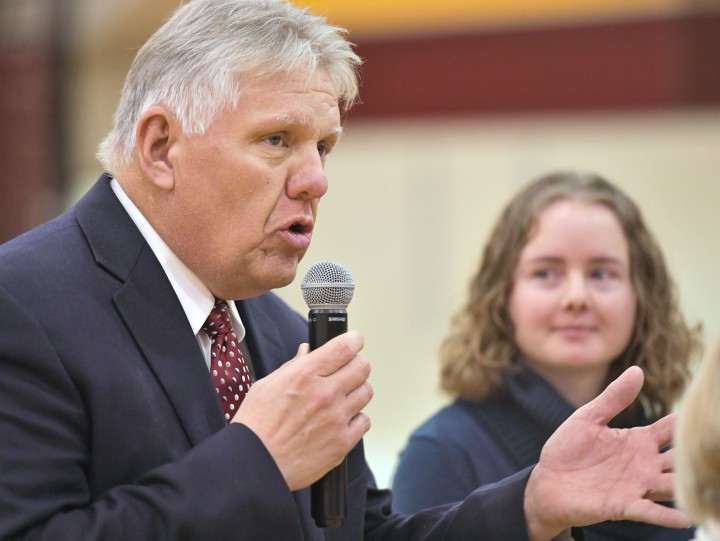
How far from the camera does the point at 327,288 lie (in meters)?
1.71

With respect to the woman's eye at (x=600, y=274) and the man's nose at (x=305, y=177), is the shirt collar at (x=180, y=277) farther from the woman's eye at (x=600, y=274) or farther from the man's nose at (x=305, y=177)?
the woman's eye at (x=600, y=274)

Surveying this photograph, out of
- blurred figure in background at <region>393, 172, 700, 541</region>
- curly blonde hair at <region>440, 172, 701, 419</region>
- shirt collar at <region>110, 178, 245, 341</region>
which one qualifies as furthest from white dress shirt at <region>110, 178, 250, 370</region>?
curly blonde hair at <region>440, 172, 701, 419</region>


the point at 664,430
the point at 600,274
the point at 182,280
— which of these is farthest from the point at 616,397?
the point at 600,274

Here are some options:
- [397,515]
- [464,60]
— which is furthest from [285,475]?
[464,60]

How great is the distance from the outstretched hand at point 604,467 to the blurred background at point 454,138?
14.8 feet

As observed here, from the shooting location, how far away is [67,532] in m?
1.51

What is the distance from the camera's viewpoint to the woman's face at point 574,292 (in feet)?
9.37

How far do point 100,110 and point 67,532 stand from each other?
6.90 m

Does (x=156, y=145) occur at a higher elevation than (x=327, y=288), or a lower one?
higher

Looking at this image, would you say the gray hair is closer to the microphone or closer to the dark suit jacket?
the dark suit jacket

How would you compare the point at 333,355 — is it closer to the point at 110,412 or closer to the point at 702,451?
the point at 110,412

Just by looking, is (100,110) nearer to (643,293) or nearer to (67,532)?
(643,293)

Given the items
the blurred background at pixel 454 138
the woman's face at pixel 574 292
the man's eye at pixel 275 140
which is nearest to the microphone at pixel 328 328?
the man's eye at pixel 275 140

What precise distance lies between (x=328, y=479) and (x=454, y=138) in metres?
5.65
